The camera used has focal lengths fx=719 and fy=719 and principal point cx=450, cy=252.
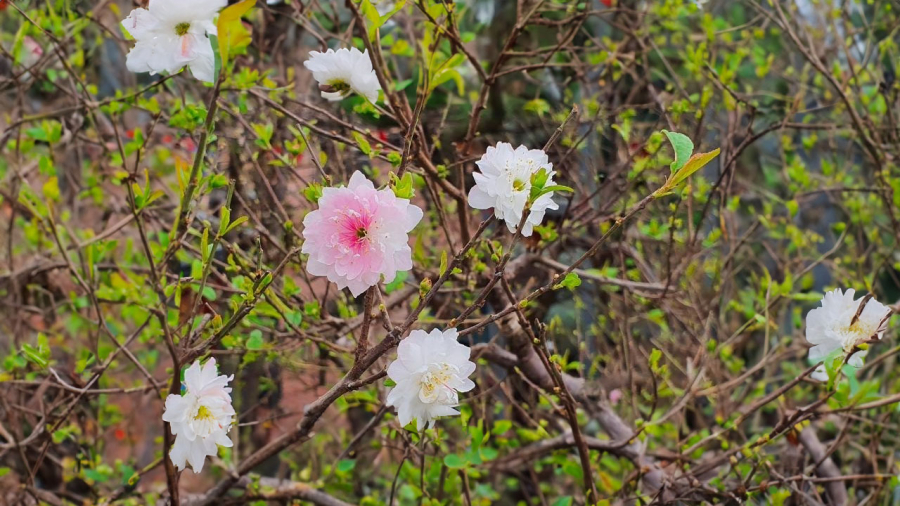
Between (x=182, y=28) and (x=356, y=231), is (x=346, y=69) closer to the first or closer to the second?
(x=182, y=28)

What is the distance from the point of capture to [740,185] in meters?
3.60

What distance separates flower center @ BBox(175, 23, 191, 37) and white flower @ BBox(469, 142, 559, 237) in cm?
41

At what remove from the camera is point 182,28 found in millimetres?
928

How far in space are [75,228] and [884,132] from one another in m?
2.92

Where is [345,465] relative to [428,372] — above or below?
below

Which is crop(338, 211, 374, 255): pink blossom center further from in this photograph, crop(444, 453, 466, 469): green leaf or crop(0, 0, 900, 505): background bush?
Result: crop(444, 453, 466, 469): green leaf

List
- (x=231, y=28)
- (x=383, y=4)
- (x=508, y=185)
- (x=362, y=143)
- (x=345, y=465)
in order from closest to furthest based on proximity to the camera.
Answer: (x=231, y=28), (x=508, y=185), (x=362, y=143), (x=345, y=465), (x=383, y=4)

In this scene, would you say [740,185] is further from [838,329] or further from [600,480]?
[838,329]

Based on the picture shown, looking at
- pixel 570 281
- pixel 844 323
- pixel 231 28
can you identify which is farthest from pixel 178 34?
pixel 844 323

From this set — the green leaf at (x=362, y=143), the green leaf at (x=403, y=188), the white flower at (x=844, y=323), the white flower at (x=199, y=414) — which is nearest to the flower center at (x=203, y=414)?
the white flower at (x=199, y=414)

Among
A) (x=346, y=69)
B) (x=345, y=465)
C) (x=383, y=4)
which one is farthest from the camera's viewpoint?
(x=383, y=4)

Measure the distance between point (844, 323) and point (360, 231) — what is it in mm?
829

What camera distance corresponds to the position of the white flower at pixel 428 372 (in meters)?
0.86

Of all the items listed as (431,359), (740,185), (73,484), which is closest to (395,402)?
(431,359)
